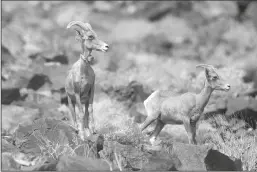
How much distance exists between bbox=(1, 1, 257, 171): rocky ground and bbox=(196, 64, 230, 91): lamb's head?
1.10 meters

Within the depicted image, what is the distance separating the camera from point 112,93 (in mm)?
15906

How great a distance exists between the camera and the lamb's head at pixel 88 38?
9.22 metres

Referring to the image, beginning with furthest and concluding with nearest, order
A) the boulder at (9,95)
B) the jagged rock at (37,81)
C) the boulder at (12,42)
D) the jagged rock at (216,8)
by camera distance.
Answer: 1. the jagged rock at (216,8)
2. the boulder at (12,42)
3. the jagged rock at (37,81)
4. the boulder at (9,95)

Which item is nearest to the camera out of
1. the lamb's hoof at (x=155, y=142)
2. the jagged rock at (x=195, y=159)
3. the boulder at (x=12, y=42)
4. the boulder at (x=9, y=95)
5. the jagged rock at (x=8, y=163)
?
the jagged rock at (x=8, y=163)

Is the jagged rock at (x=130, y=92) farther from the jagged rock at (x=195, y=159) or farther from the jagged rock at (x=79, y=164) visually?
the jagged rock at (x=79, y=164)

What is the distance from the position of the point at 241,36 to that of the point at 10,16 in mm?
14569

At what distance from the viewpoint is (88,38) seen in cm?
930

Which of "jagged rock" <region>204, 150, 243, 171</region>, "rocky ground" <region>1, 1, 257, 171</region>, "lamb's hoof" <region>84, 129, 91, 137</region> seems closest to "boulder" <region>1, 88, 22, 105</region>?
"rocky ground" <region>1, 1, 257, 171</region>

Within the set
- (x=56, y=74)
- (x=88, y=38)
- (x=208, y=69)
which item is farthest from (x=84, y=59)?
(x=56, y=74)

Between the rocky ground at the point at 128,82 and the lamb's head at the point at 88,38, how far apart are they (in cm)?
150

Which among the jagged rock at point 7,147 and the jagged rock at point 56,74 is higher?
the jagged rock at point 56,74

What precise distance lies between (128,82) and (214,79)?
7.36m

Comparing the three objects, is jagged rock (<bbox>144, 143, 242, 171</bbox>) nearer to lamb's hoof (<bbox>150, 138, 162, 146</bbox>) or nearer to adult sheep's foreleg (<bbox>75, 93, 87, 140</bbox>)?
lamb's hoof (<bbox>150, 138, 162, 146</bbox>)

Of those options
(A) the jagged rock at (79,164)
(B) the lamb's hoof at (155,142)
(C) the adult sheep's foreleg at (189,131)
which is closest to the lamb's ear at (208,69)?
(C) the adult sheep's foreleg at (189,131)
